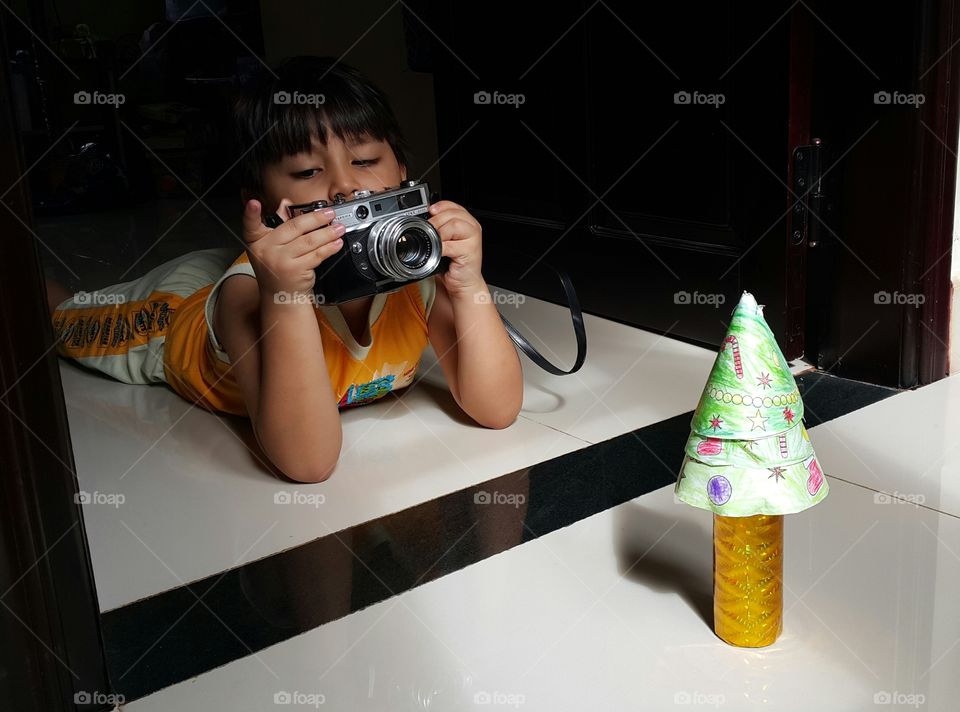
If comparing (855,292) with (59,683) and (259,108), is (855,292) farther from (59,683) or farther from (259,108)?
(59,683)

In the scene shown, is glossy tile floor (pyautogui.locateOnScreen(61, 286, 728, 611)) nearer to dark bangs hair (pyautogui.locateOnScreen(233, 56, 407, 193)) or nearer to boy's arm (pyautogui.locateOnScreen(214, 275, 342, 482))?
boy's arm (pyautogui.locateOnScreen(214, 275, 342, 482))

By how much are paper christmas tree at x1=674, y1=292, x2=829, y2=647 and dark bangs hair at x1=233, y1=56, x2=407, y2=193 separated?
61cm

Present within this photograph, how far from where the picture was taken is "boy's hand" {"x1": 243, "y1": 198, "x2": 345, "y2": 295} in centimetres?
96

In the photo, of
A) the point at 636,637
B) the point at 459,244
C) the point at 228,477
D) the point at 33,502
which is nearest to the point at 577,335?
the point at 459,244

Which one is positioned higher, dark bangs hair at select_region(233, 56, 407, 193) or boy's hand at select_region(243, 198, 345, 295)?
dark bangs hair at select_region(233, 56, 407, 193)

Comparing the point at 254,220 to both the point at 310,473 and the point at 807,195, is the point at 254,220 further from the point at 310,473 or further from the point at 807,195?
the point at 807,195

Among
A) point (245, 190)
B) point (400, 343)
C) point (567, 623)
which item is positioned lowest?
point (567, 623)

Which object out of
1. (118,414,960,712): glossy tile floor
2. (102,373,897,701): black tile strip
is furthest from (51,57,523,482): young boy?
(118,414,960,712): glossy tile floor

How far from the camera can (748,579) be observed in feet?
2.32

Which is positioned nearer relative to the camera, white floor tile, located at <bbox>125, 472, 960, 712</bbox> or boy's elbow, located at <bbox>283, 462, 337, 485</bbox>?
white floor tile, located at <bbox>125, 472, 960, 712</bbox>

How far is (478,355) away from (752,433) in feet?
1.73

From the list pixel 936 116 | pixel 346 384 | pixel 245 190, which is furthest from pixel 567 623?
pixel 936 116

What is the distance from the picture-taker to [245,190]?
121 cm

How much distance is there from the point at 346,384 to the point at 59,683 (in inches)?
23.3
